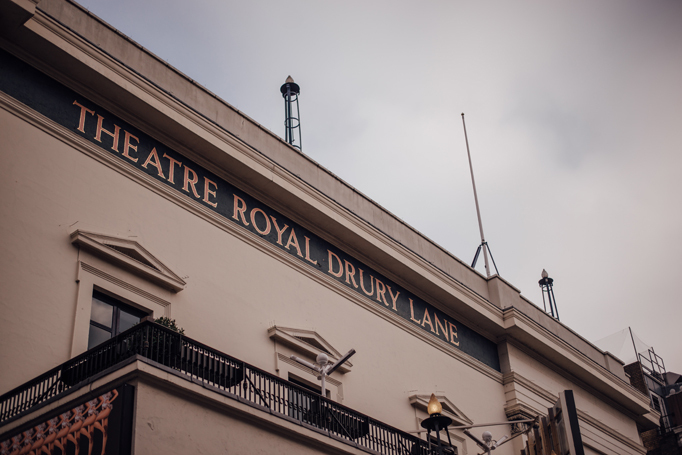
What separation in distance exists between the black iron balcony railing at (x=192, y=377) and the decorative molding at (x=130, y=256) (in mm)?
2660

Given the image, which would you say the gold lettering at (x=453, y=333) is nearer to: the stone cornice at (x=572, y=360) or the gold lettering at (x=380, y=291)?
the stone cornice at (x=572, y=360)

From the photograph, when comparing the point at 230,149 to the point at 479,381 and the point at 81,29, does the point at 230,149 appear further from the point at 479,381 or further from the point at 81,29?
the point at 479,381

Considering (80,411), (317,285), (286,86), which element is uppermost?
(286,86)

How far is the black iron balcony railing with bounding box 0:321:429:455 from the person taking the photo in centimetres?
1188

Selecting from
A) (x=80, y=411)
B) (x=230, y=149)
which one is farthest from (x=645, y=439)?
(x=80, y=411)

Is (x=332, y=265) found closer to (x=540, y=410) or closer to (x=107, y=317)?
(x=107, y=317)

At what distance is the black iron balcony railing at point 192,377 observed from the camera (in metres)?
11.9

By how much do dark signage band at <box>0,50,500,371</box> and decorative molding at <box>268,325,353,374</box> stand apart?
1994 millimetres

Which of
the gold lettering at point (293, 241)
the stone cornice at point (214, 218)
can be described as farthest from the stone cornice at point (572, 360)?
the gold lettering at point (293, 241)

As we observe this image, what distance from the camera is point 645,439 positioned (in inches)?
1411

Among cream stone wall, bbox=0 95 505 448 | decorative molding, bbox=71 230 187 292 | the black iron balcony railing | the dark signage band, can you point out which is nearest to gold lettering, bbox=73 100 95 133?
the dark signage band

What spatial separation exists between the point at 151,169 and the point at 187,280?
2448mm

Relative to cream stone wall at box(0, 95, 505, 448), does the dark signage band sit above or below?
above

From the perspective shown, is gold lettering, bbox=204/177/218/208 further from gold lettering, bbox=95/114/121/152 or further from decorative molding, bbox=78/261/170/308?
decorative molding, bbox=78/261/170/308
